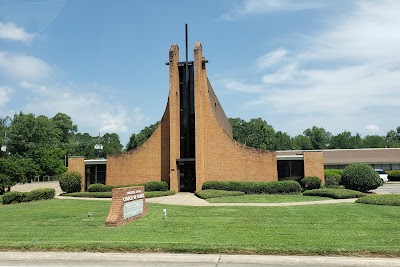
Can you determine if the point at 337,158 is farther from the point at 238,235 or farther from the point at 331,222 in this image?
the point at 238,235

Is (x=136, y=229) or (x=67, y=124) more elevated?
(x=67, y=124)

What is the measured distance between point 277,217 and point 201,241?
5746 mm

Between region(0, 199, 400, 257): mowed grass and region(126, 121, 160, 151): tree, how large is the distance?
77.8 m

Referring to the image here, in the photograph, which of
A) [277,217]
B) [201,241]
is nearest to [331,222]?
[277,217]

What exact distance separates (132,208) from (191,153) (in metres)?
16.6

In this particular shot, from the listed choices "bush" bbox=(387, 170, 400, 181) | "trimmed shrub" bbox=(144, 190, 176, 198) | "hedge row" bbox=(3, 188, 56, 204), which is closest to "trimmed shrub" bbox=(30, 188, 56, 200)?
"hedge row" bbox=(3, 188, 56, 204)

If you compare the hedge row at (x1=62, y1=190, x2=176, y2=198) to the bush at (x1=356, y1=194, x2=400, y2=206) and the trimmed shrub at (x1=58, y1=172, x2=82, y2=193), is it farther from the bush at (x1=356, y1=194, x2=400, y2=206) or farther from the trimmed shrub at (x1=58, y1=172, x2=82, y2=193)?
the bush at (x1=356, y1=194, x2=400, y2=206)

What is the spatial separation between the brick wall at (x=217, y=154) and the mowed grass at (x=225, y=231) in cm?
1208

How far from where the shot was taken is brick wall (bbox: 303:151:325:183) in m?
29.8

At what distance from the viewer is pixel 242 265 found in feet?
27.1

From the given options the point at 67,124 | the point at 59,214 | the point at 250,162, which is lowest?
the point at 59,214

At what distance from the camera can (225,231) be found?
473 inches

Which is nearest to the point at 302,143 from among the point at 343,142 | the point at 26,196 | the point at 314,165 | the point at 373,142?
the point at 343,142

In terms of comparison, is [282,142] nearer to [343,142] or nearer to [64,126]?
[343,142]
